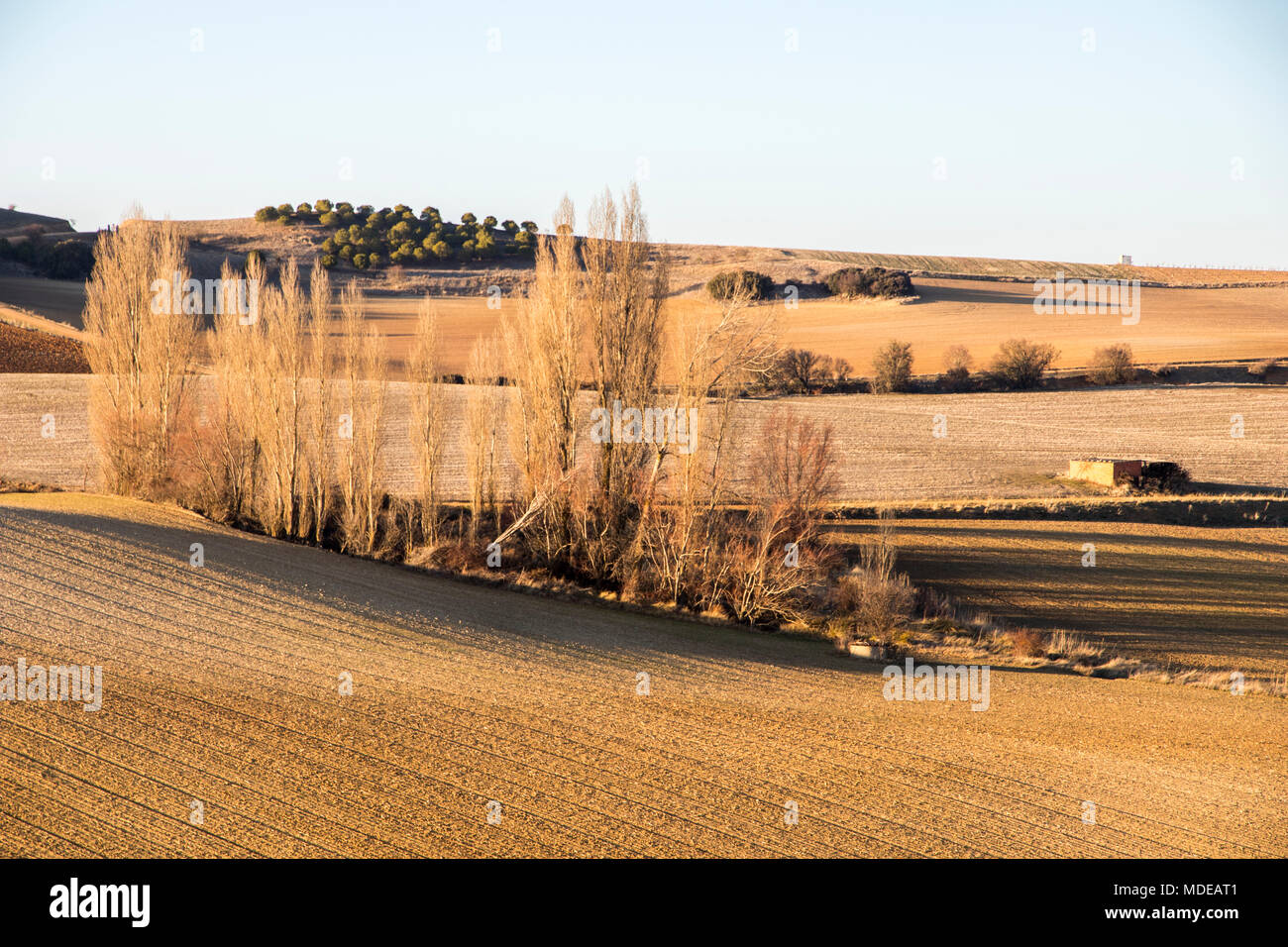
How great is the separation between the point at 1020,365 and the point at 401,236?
66671 millimetres

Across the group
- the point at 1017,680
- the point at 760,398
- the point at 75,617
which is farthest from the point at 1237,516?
the point at 75,617

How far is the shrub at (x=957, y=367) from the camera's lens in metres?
55.8

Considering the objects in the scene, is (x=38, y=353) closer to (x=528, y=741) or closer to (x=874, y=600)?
(x=874, y=600)

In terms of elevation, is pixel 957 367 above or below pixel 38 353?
below

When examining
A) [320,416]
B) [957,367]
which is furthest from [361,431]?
[957,367]

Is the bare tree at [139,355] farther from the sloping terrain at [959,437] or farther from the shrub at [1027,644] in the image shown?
the shrub at [1027,644]

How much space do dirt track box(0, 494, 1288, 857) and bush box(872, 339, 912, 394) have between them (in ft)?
106

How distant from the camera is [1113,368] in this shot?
5491cm

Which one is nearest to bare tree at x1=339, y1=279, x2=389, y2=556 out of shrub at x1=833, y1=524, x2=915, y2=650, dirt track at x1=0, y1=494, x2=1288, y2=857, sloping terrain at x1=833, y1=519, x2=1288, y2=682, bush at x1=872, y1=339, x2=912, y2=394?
dirt track at x1=0, y1=494, x2=1288, y2=857

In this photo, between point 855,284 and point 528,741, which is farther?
point 855,284

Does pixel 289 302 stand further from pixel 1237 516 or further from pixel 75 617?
pixel 1237 516

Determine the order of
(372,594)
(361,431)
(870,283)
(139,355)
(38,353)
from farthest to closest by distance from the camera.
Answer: (870,283), (38,353), (139,355), (361,431), (372,594)

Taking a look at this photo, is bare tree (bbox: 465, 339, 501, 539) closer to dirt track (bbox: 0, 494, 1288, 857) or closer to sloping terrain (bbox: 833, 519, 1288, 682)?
dirt track (bbox: 0, 494, 1288, 857)
